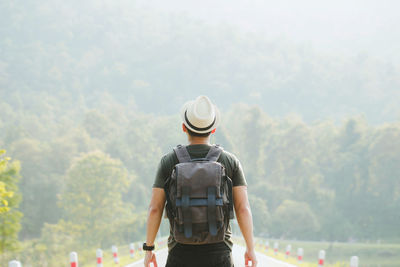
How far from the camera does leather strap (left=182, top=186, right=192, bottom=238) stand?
9.18ft

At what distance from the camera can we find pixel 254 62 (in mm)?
157750

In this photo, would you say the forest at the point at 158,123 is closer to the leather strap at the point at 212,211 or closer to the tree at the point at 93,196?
the tree at the point at 93,196

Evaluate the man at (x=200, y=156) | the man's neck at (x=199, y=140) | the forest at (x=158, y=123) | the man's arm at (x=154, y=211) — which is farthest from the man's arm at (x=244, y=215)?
the forest at (x=158, y=123)

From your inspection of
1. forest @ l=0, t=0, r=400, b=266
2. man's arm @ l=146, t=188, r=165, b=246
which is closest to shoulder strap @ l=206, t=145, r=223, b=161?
man's arm @ l=146, t=188, r=165, b=246

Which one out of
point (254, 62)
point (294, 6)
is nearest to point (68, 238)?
point (254, 62)

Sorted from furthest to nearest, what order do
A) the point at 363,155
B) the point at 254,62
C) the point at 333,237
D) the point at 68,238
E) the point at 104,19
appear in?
the point at 104,19 < the point at 254,62 < the point at 363,155 < the point at 333,237 < the point at 68,238

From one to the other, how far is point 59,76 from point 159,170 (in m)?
137

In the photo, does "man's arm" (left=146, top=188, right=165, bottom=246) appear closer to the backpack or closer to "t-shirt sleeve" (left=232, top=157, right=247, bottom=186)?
the backpack

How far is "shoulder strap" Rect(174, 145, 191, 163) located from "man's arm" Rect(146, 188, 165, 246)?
255mm

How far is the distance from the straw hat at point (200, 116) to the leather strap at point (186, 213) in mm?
422

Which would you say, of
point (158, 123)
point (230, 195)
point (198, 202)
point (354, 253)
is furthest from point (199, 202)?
point (158, 123)

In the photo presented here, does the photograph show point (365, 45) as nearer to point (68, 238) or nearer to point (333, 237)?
point (333, 237)

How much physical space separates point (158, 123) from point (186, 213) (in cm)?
9104

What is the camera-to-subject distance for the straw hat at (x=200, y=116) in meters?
3.01
